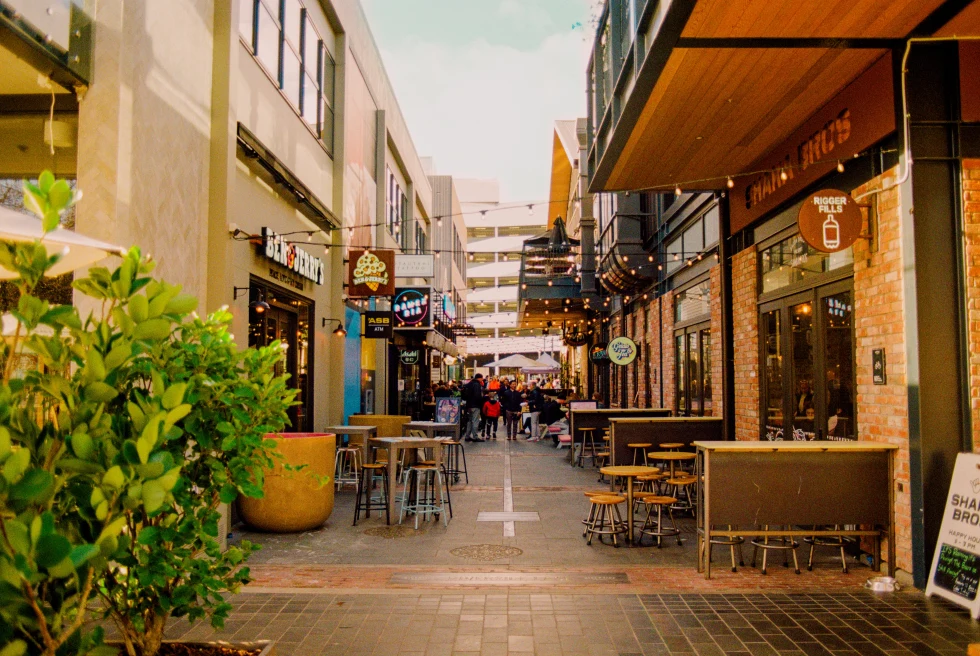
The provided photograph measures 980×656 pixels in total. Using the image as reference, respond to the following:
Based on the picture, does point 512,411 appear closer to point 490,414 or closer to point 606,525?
point 490,414

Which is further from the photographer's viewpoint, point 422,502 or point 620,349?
point 620,349

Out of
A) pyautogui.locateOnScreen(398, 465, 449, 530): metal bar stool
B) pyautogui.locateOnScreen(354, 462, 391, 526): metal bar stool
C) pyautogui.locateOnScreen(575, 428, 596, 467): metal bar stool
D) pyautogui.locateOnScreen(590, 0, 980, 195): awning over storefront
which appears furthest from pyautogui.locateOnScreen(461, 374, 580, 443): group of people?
pyautogui.locateOnScreen(590, 0, 980, 195): awning over storefront

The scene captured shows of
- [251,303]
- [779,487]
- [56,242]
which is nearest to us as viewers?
[56,242]

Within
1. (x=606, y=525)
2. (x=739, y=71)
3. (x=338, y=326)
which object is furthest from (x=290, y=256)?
(x=739, y=71)

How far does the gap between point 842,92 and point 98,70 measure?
22.6ft

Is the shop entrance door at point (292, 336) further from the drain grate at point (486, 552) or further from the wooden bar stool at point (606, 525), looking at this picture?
the wooden bar stool at point (606, 525)

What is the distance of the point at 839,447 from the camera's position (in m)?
6.85

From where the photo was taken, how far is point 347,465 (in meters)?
12.7

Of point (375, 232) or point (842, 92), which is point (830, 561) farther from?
point (375, 232)

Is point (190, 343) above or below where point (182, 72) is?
below

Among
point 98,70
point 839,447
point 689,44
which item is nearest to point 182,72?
point 98,70

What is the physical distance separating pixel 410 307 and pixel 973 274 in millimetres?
15214

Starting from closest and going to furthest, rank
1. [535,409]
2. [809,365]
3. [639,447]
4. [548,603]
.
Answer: [548,603], [809,365], [639,447], [535,409]

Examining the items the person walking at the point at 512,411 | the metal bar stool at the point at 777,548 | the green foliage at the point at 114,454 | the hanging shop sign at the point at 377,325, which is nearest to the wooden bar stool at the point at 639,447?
the metal bar stool at the point at 777,548
